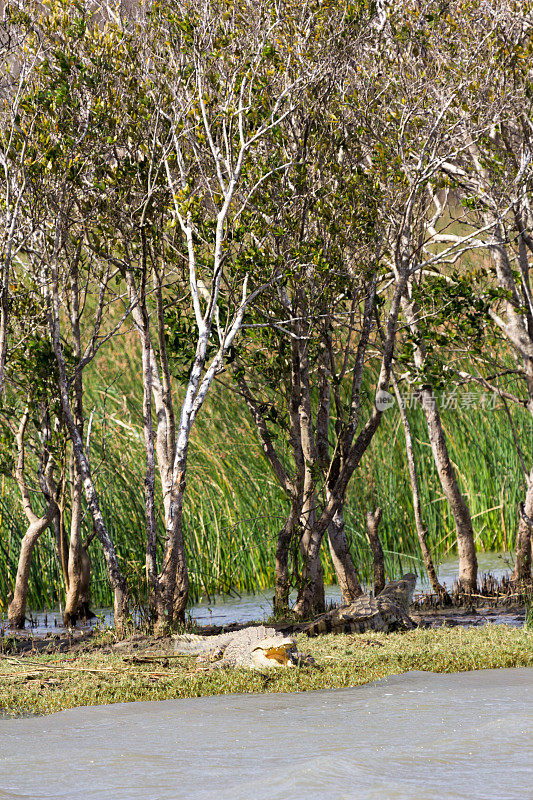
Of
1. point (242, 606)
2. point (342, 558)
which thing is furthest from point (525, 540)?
point (242, 606)

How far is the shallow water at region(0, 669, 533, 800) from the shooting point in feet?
10.1

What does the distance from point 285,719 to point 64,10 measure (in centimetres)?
567

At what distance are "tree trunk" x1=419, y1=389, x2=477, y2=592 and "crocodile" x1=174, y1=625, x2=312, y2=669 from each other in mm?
3143

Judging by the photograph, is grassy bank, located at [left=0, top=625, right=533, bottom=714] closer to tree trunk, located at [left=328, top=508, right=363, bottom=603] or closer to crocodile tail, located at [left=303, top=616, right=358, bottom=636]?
crocodile tail, located at [left=303, top=616, right=358, bottom=636]

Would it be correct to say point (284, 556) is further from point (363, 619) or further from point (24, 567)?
point (24, 567)

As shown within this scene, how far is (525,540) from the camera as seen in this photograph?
8539 millimetres

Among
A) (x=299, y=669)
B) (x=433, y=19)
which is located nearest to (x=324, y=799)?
(x=299, y=669)

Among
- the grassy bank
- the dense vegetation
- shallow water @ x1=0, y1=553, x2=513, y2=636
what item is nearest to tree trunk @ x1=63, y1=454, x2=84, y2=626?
the dense vegetation

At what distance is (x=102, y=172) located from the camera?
7312mm

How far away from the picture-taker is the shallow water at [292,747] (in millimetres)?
3092

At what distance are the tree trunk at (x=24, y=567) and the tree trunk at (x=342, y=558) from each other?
98.3 inches

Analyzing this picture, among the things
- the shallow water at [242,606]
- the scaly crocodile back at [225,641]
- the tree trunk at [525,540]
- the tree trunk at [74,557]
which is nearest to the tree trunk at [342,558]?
the shallow water at [242,606]

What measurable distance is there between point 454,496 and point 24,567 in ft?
13.3

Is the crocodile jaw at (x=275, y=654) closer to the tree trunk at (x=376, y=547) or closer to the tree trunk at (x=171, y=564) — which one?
the tree trunk at (x=171, y=564)
